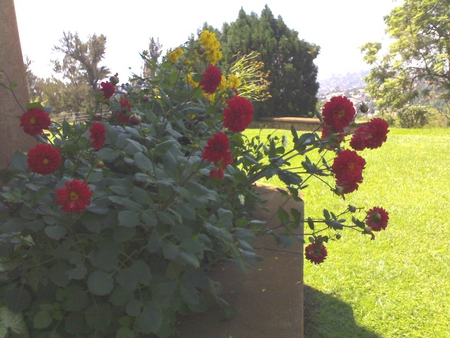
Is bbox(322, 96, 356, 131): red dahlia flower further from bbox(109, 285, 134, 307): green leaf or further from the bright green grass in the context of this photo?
the bright green grass

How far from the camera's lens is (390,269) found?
8.94 feet

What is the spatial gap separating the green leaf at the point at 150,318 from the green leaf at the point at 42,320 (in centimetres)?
23

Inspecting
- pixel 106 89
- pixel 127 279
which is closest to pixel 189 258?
pixel 127 279

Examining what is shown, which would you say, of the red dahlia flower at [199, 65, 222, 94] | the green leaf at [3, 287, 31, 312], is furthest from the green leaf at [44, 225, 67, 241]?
the red dahlia flower at [199, 65, 222, 94]

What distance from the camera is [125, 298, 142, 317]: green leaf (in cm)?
100

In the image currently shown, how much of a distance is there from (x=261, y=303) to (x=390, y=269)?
158 cm

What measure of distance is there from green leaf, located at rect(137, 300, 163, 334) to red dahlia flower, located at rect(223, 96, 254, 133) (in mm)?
475

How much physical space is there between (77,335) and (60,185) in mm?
390

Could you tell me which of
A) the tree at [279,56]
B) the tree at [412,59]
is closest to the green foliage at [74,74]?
the tree at [279,56]

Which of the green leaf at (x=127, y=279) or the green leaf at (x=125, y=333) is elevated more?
the green leaf at (x=127, y=279)

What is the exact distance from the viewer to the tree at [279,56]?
12.5m

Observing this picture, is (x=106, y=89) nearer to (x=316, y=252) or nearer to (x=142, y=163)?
(x=142, y=163)

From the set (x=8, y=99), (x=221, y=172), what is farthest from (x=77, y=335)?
(x=8, y=99)

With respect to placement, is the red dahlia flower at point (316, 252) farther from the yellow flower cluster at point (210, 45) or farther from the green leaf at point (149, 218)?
the yellow flower cluster at point (210, 45)
